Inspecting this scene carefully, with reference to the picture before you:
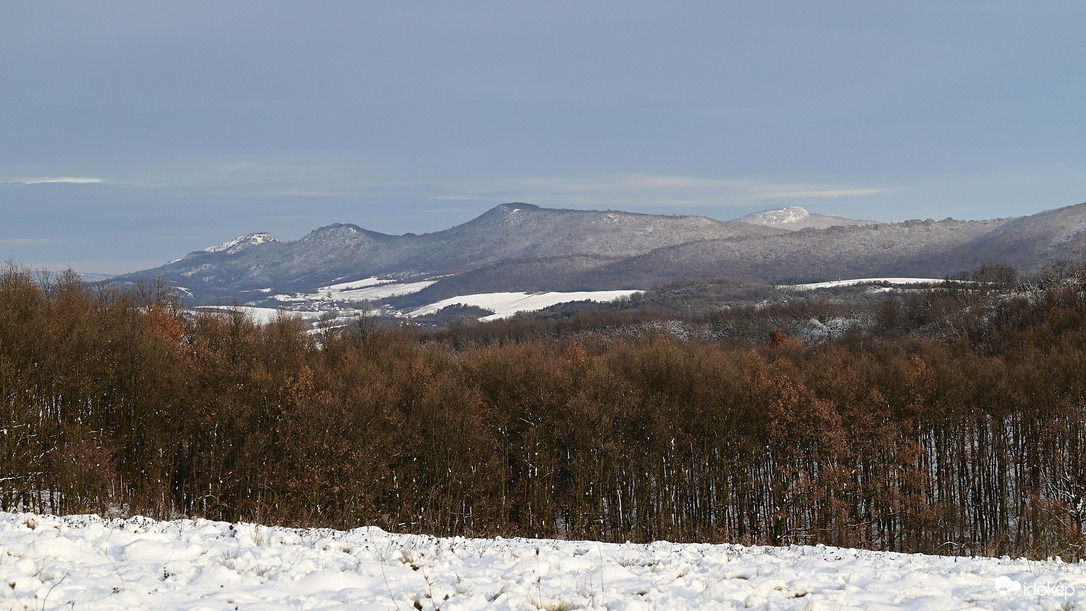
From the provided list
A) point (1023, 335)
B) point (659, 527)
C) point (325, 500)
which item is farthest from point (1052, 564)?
point (1023, 335)

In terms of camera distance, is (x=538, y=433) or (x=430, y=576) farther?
A: (x=538, y=433)

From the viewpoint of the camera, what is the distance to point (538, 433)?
48.8m

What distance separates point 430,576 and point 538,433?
125 ft

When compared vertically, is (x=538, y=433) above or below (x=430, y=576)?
below

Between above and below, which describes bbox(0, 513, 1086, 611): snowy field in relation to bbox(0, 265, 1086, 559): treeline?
above

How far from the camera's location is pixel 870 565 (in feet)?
42.4

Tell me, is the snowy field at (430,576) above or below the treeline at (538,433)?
above

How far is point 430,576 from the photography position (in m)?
11.0

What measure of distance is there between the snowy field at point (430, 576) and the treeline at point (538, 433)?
2427 centimetres

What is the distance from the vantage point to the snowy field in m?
9.51

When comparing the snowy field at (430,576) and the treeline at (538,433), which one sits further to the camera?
the treeline at (538,433)

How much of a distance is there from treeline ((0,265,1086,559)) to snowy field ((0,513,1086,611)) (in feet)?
79.6

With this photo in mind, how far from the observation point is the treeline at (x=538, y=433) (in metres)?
40.1

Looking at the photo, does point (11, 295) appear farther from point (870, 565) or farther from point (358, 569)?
point (870, 565)
